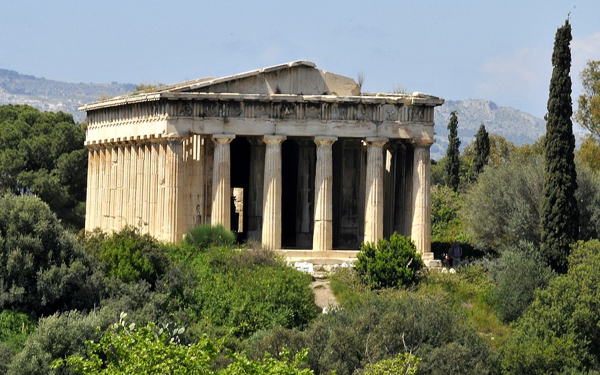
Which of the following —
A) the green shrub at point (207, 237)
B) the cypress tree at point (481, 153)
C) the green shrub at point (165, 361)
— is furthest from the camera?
the cypress tree at point (481, 153)

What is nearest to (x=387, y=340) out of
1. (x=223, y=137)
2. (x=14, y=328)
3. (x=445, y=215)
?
(x=14, y=328)

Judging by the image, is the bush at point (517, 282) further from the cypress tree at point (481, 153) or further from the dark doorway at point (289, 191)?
the cypress tree at point (481, 153)

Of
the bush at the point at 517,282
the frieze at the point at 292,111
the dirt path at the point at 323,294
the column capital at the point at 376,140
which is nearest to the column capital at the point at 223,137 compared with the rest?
the frieze at the point at 292,111

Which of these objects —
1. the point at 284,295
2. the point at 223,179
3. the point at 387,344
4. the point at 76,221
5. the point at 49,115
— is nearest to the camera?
the point at 387,344

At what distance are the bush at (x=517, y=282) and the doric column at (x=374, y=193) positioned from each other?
17.8 ft

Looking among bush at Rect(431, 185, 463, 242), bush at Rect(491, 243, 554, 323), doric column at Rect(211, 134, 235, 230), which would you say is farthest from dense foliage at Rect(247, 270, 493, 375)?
bush at Rect(431, 185, 463, 242)

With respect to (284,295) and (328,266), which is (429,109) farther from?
(284,295)

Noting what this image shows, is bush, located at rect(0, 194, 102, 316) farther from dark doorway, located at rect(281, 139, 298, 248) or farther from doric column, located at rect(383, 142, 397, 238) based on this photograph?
doric column, located at rect(383, 142, 397, 238)

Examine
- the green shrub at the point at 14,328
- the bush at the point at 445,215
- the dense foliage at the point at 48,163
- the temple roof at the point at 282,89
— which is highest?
the temple roof at the point at 282,89

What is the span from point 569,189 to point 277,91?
1176 cm

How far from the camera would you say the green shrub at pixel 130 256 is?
147 ft

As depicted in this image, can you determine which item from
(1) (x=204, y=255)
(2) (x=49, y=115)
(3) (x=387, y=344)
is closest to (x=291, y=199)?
(1) (x=204, y=255)

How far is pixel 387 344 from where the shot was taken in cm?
3866

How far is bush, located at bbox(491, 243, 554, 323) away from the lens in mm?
45906
